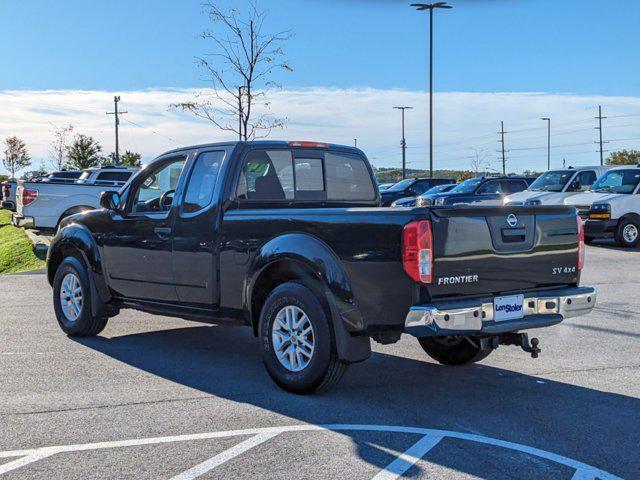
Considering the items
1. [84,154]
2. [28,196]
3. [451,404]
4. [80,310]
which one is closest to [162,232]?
[80,310]

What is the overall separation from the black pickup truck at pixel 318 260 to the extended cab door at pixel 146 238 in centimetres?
2

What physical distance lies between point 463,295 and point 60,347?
4.23 meters

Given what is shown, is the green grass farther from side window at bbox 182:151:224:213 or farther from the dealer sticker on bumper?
the dealer sticker on bumper

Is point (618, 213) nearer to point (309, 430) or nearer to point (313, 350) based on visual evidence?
point (313, 350)

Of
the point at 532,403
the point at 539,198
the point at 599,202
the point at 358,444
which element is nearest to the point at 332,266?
the point at 358,444

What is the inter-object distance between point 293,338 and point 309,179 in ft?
6.05

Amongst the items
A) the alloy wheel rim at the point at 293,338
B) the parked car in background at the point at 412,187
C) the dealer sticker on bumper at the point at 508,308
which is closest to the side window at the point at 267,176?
the alloy wheel rim at the point at 293,338

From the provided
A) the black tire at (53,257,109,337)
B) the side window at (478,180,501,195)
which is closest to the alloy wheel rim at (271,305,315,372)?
the black tire at (53,257,109,337)

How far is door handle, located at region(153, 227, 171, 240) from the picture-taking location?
6.95m

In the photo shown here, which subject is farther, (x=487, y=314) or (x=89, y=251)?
(x=89, y=251)

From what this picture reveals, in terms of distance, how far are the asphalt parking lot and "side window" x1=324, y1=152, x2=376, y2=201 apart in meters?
1.50

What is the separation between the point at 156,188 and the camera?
304 inches

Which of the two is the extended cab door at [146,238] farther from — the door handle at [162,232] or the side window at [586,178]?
the side window at [586,178]

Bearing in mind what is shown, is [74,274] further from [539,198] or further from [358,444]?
[539,198]
